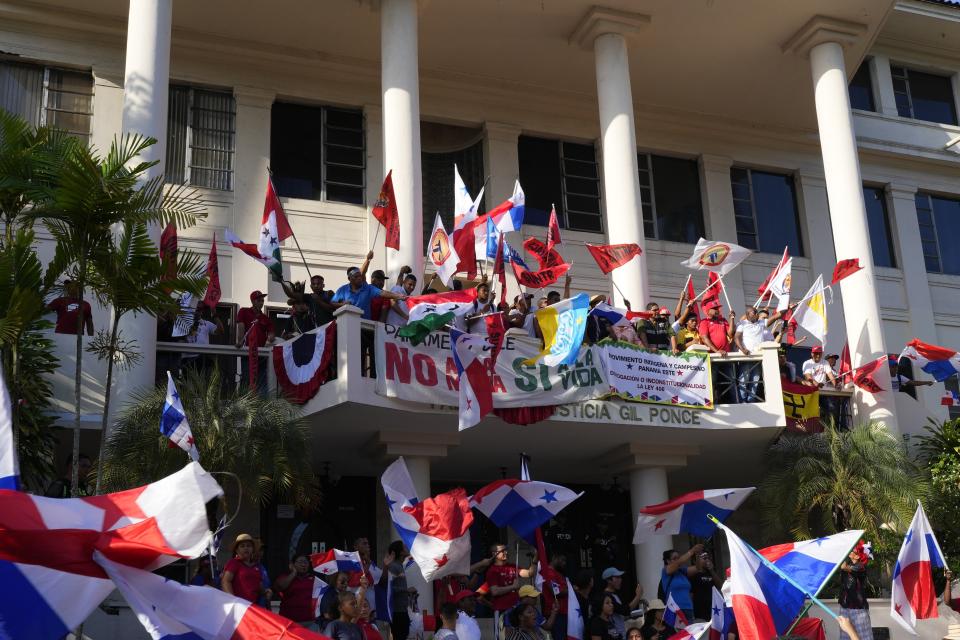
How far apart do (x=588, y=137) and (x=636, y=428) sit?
7.80m

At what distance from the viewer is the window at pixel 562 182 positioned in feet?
72.9

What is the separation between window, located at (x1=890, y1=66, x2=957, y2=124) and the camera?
2538cm

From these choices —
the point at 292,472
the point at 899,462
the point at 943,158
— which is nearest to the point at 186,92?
the point at 292,472

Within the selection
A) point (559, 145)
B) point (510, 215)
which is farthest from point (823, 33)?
point (510, 215)

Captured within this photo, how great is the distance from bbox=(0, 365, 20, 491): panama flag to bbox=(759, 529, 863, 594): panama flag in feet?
20.7

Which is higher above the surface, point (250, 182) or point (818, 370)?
point (250, 182)

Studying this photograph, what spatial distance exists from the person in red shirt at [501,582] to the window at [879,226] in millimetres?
15041

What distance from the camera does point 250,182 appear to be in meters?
20.0

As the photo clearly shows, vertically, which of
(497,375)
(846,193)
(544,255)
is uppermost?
(846,193)

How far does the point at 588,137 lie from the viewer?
22.9m

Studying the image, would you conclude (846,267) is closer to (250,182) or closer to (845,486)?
(845,486)

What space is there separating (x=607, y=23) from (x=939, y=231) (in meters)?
9.93

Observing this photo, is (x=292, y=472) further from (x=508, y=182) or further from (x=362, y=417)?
(x=508, y=182)

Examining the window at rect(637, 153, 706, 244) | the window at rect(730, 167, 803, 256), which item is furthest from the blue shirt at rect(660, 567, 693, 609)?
the window at rect(730, 167, 803, 256)
